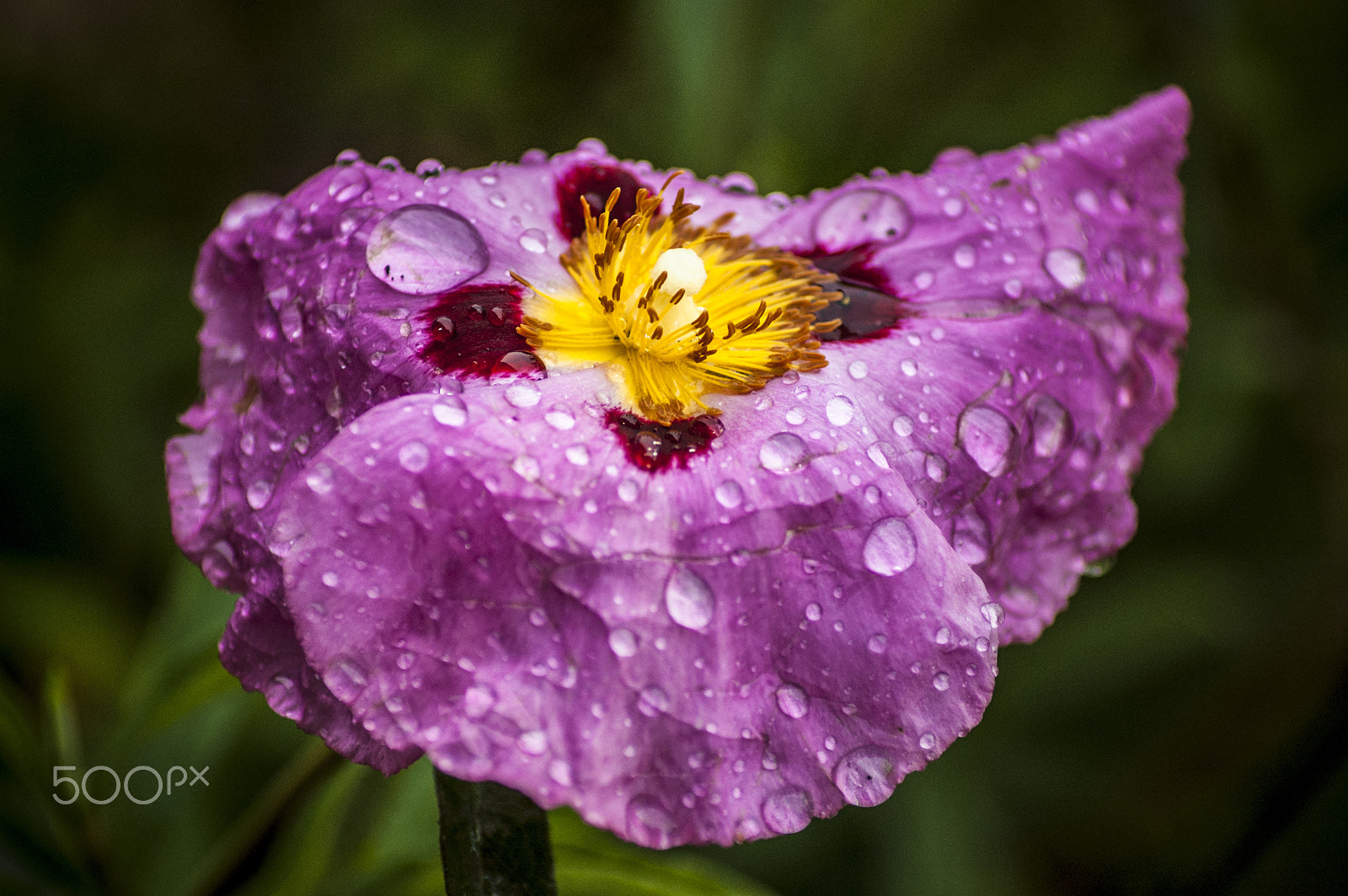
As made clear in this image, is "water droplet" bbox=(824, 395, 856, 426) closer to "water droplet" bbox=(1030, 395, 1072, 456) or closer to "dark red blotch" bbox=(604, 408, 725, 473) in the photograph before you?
"dark red blotch" bbox=(604, 408, 725, 473)

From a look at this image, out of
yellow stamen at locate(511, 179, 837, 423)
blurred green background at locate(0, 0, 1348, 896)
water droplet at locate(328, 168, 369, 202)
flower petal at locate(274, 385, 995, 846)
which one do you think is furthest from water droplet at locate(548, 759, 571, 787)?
blurred green background at locate(0, 0, 1348, 896)

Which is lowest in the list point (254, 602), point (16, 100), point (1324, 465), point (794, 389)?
point (1324, 465)

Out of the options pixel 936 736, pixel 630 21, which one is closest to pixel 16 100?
pixel 630 21

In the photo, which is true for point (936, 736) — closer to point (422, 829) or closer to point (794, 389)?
point (794, 389)

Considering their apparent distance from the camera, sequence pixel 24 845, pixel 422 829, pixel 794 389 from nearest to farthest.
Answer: pixel 794 389
pixel 24 845
pixel 422 829

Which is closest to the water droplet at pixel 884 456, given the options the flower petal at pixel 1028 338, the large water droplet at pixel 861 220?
the flower petal at pixel 1028 338

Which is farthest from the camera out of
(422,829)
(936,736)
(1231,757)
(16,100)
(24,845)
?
(16,100)

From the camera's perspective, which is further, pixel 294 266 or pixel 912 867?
pixel 912 867
